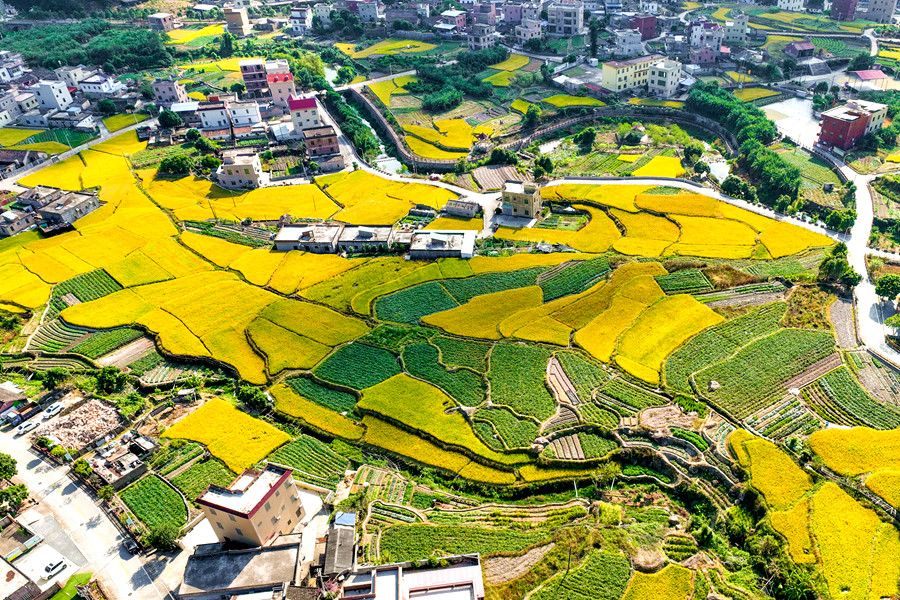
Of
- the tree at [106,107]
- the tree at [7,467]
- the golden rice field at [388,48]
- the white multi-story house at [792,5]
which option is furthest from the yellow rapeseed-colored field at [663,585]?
the white multi-story house at [792,5]

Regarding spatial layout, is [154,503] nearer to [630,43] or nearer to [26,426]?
[26,426]

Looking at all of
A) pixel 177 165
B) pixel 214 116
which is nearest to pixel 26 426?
pixel 177 165

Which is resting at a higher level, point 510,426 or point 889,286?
point 889,286

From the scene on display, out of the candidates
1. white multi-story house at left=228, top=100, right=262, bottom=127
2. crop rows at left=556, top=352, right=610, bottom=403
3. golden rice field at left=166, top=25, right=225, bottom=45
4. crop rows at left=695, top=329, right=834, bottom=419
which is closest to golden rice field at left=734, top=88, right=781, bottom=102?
crop rows at left=695, top=329, right=834, bottom=419

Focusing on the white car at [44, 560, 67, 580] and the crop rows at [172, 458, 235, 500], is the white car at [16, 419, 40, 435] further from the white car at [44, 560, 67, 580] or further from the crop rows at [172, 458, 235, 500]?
the white car at [44, 560, 67, 580]

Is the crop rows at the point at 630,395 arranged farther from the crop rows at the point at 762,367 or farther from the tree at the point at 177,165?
the tree at the point at 177,165

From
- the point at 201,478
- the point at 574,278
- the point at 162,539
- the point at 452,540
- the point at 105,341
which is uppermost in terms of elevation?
the point at 574,278
